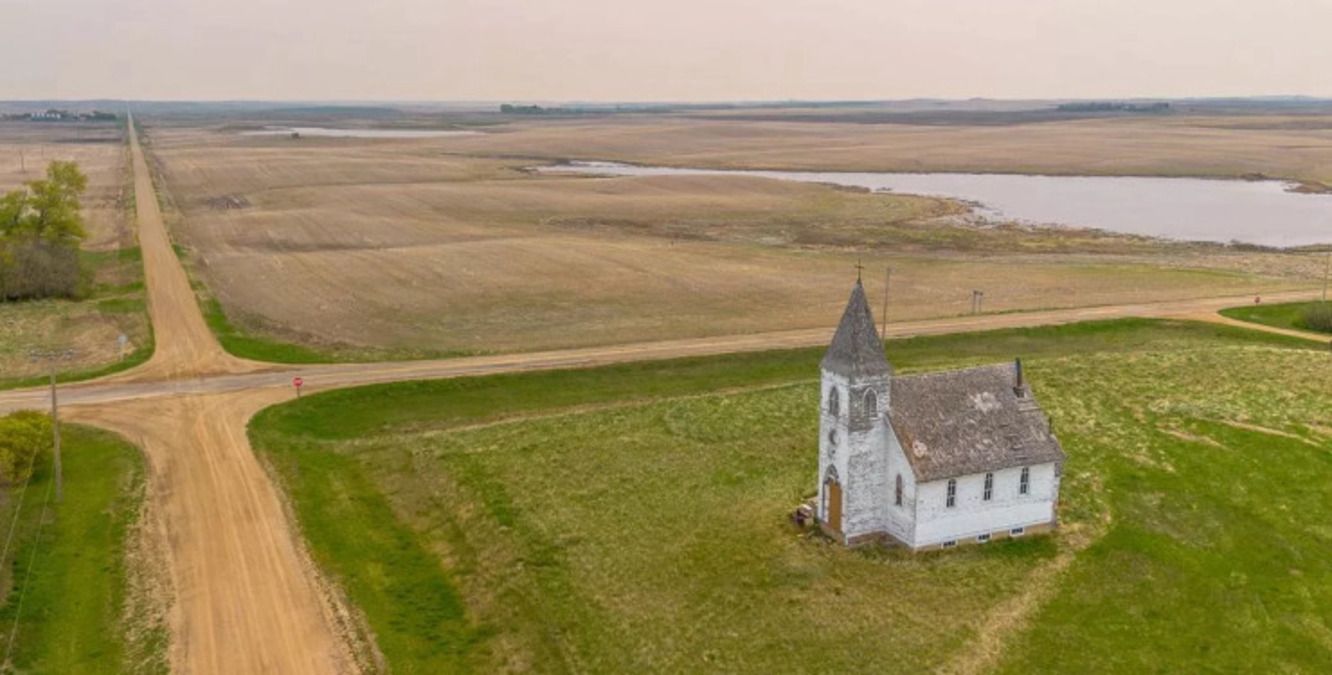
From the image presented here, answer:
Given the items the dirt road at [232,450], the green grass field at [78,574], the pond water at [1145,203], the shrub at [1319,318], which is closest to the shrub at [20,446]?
the green grass field at [78,574]

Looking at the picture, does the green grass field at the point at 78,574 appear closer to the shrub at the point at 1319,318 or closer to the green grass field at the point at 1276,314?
the green grass field at the point at 1276,314

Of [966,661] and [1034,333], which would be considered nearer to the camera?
[966,661]

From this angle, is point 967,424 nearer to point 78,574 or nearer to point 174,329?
point 78,574

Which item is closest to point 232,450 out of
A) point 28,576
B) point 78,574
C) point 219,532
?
point 219,532

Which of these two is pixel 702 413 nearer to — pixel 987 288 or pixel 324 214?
pixel 987 288

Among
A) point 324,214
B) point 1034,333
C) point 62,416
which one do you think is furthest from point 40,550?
point 324,214

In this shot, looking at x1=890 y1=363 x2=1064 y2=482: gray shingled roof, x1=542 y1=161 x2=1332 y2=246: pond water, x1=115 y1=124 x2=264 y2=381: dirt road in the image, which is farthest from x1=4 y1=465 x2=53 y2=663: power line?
x1=542 y1=161 x2=1332 y2=246: pond water
